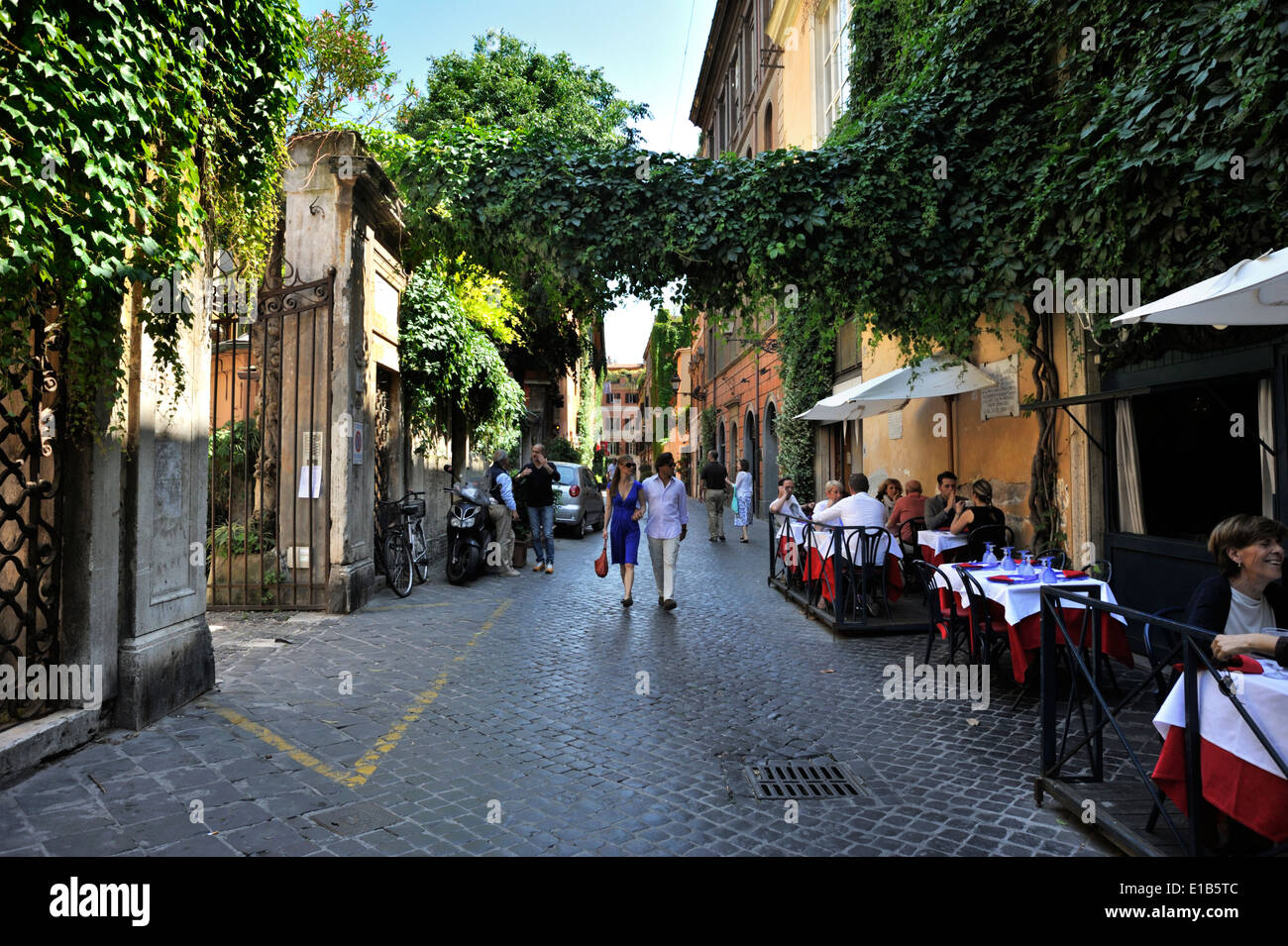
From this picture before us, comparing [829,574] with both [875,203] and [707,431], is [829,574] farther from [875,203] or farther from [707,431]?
[707,431]

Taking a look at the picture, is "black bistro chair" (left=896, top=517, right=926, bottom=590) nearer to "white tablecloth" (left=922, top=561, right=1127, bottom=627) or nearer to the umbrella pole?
the umbrella pole

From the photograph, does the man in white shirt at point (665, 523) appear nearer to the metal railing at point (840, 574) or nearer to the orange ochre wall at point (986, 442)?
the metal railing at point (840, 574)

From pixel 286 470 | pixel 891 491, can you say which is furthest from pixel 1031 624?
pixel 286 470

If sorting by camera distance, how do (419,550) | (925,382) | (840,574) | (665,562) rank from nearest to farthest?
(840,574) → (665,562) → (925,382) → (419,550)

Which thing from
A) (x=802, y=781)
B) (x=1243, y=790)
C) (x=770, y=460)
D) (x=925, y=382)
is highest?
(x=925, y=382)

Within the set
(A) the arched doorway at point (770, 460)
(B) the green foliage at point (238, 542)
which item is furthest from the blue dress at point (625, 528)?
(A) the arched doorway at point (770, 460)

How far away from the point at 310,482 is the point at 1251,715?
310 inches

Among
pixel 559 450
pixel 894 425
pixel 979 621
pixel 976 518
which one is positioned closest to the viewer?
pixel 979 621

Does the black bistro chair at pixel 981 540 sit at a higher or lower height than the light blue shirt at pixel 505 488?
lower

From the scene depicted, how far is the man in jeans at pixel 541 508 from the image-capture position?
37.7 feet

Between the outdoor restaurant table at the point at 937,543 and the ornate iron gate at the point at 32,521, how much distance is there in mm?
6884

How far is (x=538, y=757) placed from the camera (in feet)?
13.3
